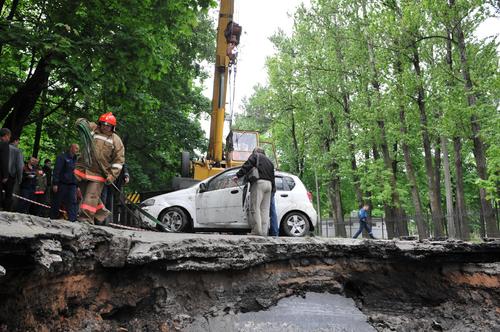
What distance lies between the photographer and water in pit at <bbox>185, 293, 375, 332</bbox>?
4.11m

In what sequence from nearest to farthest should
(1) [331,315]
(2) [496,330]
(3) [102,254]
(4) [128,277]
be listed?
(3) [102,254], (4) [128,277], (1) [331,315], (2) [496,330]

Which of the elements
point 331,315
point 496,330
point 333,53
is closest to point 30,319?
point 331,315

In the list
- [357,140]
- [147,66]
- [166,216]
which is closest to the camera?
[147,66]

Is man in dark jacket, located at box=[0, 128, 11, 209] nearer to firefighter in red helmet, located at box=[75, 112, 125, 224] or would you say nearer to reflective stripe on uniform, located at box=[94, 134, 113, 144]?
firefighter in red helmet, located at box=[75, 112, 125, 224]

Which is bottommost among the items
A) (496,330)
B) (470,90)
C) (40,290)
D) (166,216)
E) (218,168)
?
(496,330)

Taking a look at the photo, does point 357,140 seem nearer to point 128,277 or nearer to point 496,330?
point 496,330

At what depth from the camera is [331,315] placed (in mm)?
4578

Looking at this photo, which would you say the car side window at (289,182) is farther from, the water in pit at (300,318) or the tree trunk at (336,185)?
the tree trunk at (336,185)

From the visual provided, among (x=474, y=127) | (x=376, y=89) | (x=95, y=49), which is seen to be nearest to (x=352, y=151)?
(x=376, y=89)

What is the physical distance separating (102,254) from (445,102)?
13708 millimetres

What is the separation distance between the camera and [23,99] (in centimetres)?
949

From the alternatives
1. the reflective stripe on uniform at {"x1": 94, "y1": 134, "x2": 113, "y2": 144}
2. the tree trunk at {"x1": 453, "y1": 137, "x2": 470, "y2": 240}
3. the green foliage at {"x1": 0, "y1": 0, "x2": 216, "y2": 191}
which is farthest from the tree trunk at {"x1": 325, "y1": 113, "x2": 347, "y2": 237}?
the reflective stripe on uniform at {"x1": 94, "y1": 134, "x2": 113, "y2": 144}

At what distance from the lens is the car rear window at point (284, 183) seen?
9.21 metres

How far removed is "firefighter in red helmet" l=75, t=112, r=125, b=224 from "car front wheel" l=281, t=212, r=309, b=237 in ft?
13.2
